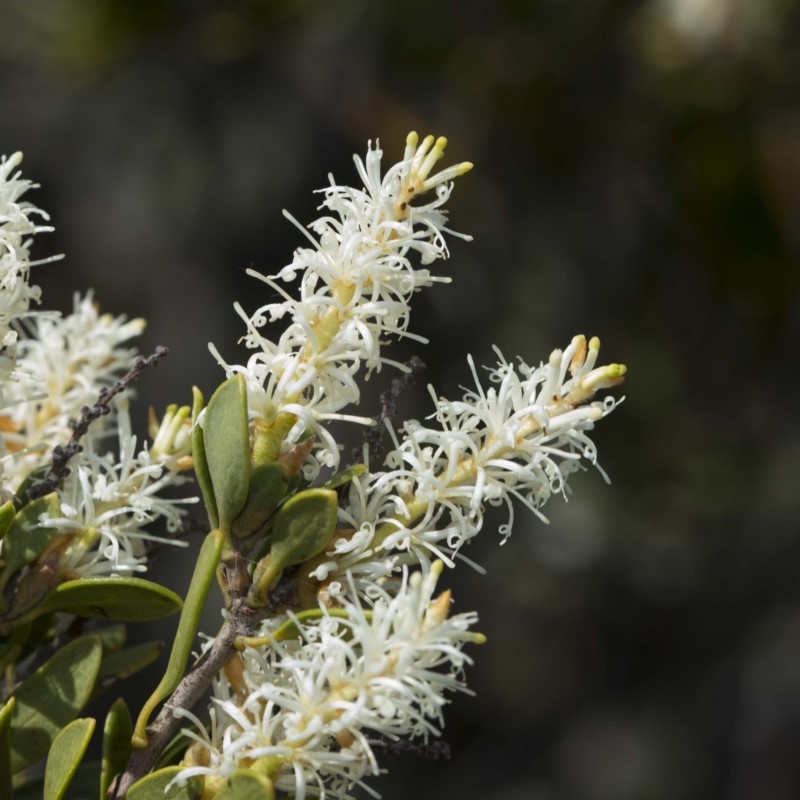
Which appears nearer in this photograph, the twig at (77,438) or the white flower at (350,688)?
the white flower at (350,688)

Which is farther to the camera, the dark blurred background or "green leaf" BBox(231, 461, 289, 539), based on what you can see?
the dark blurred background

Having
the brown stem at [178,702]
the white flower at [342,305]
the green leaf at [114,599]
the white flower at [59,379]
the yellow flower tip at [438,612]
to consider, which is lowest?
the yellow flower tip at [438,612]

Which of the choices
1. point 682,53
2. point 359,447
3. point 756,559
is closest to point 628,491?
point 756,559

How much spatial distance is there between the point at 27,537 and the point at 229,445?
0.50 ft

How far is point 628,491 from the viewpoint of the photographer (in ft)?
11.6

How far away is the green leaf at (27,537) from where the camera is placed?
642mm

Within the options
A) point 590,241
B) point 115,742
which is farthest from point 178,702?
point 590,241

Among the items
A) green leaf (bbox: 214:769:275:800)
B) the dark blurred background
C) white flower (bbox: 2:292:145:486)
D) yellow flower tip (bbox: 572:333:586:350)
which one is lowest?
green leaf (bbox: 214:769:275:800)

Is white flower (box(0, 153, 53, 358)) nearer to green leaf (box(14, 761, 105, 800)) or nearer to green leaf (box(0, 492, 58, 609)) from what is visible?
green leaf (box(0, 492, 58, 609))

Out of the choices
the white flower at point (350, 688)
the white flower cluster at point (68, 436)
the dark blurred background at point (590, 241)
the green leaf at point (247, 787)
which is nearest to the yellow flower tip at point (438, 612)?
the white flower at point (350, 688)

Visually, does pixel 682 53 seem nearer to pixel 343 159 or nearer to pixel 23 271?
pixel 343 159

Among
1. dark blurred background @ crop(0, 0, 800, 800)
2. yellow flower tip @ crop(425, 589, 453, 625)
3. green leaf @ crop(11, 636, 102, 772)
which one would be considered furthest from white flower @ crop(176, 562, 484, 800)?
dark blurred background @ crop(0, 0, 800, 800)

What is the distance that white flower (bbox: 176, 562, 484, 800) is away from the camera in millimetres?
536

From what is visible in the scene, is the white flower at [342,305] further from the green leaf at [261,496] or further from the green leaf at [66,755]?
the green leaf at [66,755]
